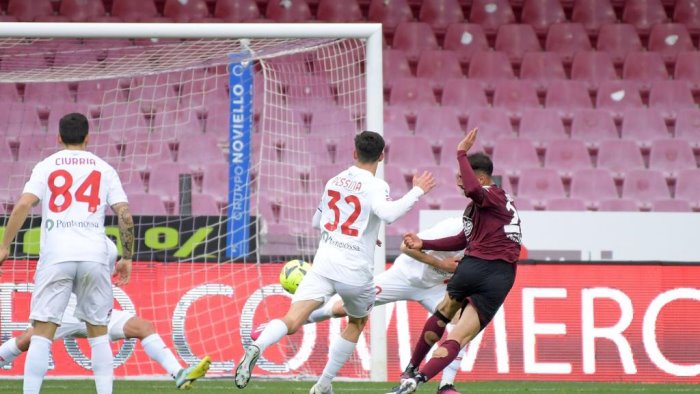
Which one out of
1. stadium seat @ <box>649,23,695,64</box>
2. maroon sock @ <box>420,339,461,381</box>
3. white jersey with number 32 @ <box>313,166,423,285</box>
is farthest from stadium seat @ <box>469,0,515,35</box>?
maroon sock @ <box>420,339,461,381</box>

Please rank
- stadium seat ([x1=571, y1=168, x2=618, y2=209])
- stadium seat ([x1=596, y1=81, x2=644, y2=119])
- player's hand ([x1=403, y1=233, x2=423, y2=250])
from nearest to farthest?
player's hand ([x1=403, y1=233, x2=423, y2=250]) → stadium seat ([x1=571, y1=168, x2=618, y2=209]) → stadium seat ([x1=596, y1=81, x2=644, y2=119])

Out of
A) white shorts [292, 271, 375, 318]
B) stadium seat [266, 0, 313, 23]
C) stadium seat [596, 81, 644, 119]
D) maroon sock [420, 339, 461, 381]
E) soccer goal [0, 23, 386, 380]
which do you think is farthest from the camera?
stadium seat [266, 0, 313, 23]

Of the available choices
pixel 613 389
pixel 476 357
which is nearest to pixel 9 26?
pixel 476 357

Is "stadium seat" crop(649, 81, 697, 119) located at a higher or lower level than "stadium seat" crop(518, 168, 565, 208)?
higher

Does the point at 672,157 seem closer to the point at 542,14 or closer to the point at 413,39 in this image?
the point at 542,14

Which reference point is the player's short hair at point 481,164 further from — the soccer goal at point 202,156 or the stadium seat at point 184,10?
the stadium seat at point 184,10

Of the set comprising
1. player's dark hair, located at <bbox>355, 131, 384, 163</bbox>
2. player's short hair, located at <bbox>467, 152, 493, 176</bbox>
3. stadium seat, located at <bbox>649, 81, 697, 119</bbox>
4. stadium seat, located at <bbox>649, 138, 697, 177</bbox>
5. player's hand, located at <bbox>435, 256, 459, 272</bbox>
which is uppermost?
stadium seat, located at <bbox>649, 81, 697, 119</bbox>

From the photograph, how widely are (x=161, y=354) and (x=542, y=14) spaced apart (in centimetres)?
861

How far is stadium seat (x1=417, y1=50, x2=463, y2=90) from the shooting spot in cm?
1391

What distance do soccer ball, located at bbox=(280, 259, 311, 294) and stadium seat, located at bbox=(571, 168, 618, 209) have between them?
18.0 ft

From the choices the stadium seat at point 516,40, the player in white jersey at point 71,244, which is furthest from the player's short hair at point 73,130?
the stadium seat at point 516,40

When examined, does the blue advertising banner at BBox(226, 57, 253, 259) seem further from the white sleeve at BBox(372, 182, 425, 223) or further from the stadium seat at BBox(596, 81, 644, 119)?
the stadium seat at BBox(596, 81, 644, 119)

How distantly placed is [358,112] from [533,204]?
209cm

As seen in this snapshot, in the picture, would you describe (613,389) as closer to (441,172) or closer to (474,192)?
(474,192)
